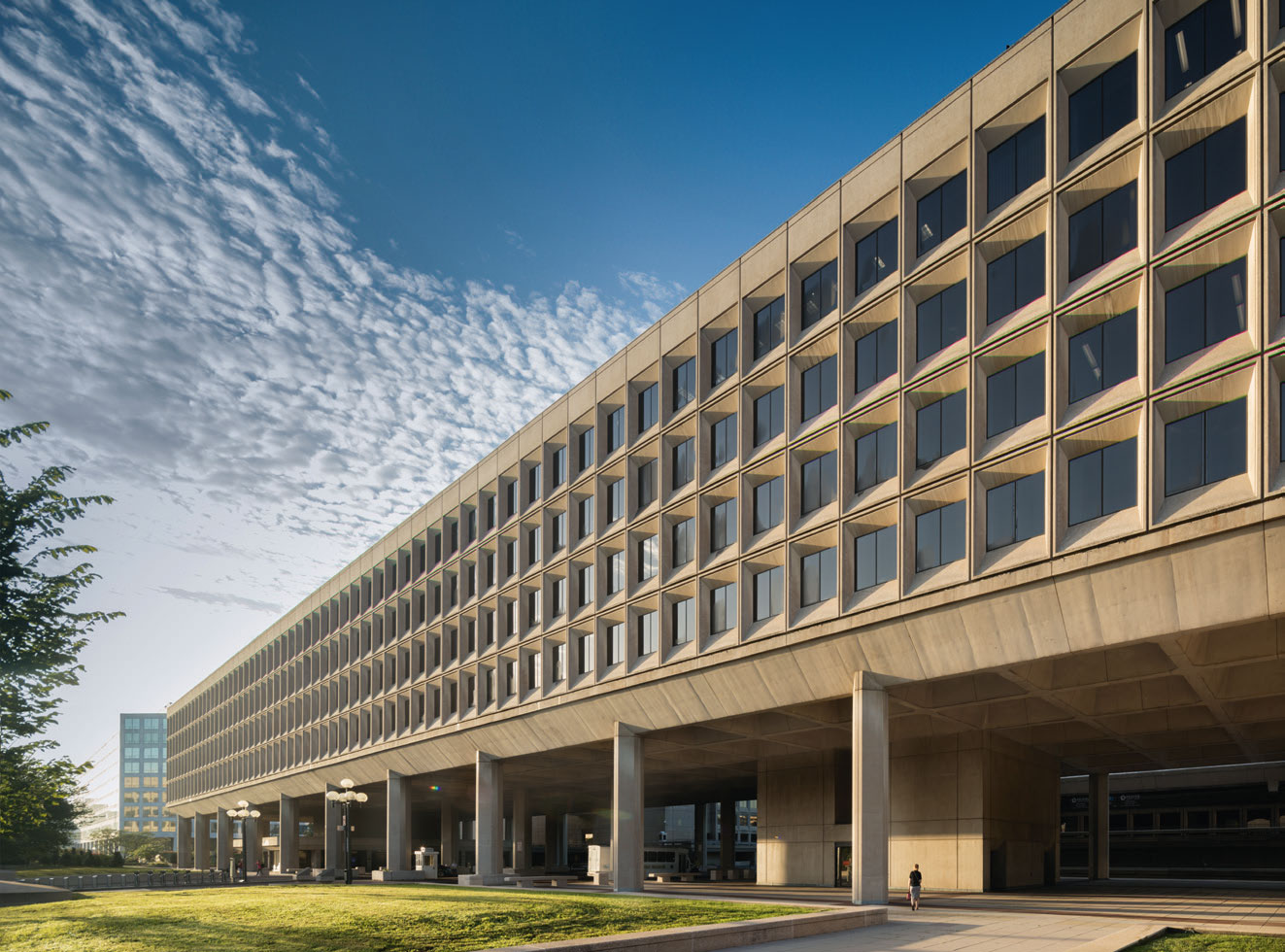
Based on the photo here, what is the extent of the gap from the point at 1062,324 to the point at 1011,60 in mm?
7391

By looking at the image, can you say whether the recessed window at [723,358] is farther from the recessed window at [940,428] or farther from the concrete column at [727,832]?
the concrete column at [727,832]

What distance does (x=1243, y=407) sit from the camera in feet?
73.4

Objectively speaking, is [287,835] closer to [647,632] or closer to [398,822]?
[398,822]

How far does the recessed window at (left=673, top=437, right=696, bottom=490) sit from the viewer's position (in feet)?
133

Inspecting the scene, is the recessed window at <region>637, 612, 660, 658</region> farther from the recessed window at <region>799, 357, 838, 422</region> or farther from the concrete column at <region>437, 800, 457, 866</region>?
the concrete column at <region>437, 800, 457, 866</region>

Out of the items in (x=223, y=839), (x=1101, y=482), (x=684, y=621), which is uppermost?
(x=1101, y=482)

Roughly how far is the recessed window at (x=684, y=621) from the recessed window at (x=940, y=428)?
12008 millimetres

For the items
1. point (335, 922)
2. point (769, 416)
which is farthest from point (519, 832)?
point (335, 922)

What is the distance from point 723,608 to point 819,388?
857 centimetres

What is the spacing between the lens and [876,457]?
105 feet

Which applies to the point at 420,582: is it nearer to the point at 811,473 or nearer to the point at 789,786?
the point at 789,786

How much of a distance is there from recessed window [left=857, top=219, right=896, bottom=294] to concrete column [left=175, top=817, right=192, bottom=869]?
114 meters

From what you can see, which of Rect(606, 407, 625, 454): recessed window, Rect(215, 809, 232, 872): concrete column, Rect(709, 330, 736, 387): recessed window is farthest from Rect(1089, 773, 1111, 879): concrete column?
Rect(215, 809, 232, 872): concrete column

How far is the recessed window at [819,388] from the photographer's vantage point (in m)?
34.1
